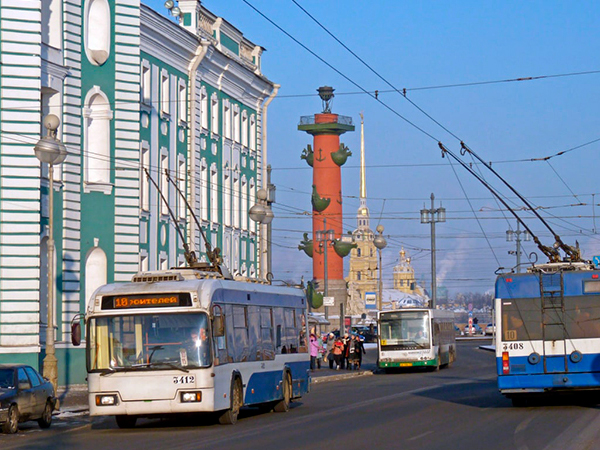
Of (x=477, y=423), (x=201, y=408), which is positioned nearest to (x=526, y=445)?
(x=477, y=423)

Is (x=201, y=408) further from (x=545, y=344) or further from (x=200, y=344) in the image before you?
(x=545, y=344)

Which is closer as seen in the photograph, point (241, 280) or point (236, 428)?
point (236, 428)

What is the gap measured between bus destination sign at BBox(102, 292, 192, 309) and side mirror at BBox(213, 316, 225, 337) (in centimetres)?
60

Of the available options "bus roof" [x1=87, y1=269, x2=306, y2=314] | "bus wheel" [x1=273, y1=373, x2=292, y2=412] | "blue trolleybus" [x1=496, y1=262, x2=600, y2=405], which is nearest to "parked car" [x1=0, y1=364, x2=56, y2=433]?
"bus roof" [x1=87, y1=269, x2=306, y2=314]

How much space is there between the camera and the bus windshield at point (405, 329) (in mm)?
48062

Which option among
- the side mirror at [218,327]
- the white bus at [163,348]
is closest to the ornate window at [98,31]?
the white bus at [163,348]

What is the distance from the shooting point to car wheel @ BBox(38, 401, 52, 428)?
2245cm

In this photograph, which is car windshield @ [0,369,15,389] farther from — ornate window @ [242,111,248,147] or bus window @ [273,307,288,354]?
ornate window @ [242,111,248,147]

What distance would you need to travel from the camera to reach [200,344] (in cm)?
2033

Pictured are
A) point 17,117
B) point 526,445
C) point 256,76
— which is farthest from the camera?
point 256,76

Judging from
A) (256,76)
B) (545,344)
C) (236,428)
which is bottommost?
(236,428)

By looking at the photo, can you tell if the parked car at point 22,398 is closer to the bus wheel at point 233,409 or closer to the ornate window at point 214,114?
the bus wheel at point 233,409

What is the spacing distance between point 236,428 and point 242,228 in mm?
33734

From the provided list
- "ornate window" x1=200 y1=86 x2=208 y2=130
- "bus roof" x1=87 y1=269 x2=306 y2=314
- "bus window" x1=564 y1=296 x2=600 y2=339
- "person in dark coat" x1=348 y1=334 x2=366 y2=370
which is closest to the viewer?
"bus roof" x1=87 y1=269 x2=306 y2=314
